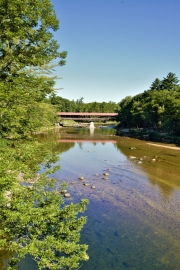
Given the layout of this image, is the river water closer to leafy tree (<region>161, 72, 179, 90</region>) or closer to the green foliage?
the green foliage

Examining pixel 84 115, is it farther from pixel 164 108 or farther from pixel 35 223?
pixel 35 223

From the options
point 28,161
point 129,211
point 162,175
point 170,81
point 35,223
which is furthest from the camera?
point 170,81

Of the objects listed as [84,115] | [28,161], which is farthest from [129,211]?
[84,115]

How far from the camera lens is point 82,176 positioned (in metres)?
26.4

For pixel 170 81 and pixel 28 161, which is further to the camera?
pixel 170 81

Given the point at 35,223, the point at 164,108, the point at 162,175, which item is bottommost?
the point at 162,175

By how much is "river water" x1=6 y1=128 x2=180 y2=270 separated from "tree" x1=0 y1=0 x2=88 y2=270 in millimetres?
3030

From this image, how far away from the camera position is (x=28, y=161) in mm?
10891

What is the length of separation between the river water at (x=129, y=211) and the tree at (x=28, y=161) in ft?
9.94

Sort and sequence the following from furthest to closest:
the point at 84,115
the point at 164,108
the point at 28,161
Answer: the point at 84,115
the point at 164,108
the point at 28,161

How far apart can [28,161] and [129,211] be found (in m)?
10.1

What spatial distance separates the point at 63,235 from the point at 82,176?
1827 centimetres

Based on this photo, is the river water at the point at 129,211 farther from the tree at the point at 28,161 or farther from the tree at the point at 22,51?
the tree at the point at 22,51

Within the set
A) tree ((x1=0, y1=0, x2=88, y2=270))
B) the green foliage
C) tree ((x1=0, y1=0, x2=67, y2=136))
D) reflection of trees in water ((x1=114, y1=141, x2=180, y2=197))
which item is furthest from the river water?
tree ((x1=0, y1=0, x2=67, y2=136))
